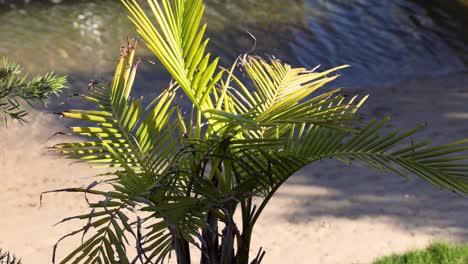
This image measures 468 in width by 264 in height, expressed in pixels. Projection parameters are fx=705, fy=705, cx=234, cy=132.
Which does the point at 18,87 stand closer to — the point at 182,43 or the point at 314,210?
the point at 182,43

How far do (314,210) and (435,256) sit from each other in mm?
902

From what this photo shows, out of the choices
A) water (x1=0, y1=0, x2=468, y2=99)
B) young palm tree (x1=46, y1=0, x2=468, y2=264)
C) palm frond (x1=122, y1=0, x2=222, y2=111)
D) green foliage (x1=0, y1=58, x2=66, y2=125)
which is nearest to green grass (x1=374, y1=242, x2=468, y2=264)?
young palm tree (x1=46, y1=0, x2=468, y2=264)

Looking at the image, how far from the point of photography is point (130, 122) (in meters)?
2.52

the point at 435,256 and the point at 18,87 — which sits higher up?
the point at 18,87

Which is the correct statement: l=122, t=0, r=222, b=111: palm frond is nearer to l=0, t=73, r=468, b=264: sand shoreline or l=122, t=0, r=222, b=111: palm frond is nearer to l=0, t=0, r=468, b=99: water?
l=0, t=73, r=468, b=264: sand shoreline

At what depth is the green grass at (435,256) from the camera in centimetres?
384

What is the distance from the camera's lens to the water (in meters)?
7.04

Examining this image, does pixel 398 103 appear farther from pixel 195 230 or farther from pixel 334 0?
pixel 195 230

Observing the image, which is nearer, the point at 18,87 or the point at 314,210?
the point at 18,87

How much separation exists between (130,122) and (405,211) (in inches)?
97.3

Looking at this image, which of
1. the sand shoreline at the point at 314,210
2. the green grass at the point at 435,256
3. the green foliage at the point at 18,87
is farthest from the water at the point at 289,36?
the green foliage at the point at 18,87

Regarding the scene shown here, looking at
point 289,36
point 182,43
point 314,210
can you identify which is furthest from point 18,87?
point 289,36

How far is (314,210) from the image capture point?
456 centimetres

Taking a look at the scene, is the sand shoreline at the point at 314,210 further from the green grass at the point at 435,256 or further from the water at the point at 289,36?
the water at the point at 289,36
